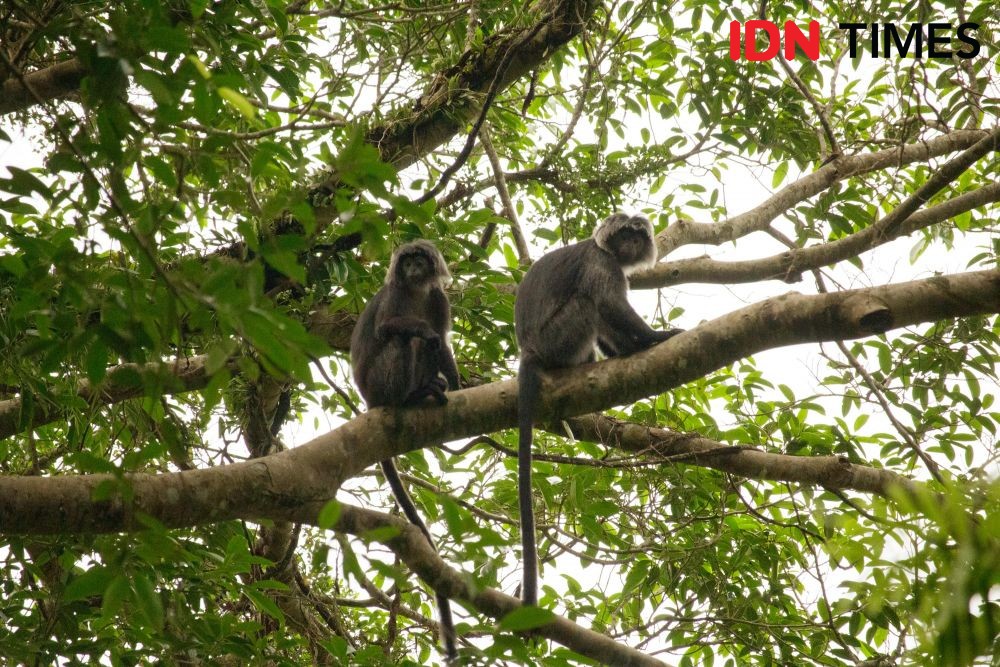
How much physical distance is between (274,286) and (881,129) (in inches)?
149

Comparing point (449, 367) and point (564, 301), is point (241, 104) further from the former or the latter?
point (564, 301)

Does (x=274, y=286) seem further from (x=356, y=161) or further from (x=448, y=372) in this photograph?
(x=356, y=161)

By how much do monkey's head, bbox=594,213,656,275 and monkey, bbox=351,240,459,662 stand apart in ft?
3.45

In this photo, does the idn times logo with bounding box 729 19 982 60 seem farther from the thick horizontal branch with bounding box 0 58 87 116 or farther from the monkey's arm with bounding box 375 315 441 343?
the thick horizontal branch with bounding box 0 58 87 116

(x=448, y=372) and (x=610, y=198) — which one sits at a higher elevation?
(x=610, y=198)

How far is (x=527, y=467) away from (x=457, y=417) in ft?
1.67

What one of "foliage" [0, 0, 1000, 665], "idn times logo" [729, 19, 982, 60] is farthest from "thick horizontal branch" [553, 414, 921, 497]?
"idn times logo" [729, 19, 982, 60]

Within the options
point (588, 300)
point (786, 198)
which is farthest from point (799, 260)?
point (588, 300)

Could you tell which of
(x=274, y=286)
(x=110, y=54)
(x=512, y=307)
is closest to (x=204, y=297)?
(x=110, y=54)

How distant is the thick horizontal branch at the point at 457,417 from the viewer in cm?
242

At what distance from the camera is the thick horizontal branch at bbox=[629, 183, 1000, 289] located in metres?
4.09

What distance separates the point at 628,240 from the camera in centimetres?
514

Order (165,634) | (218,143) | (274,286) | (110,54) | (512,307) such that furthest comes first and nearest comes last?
(512,307)
(274,286)
(165,634)
(218,143)
(110,54)

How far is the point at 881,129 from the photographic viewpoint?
16.8 ft
